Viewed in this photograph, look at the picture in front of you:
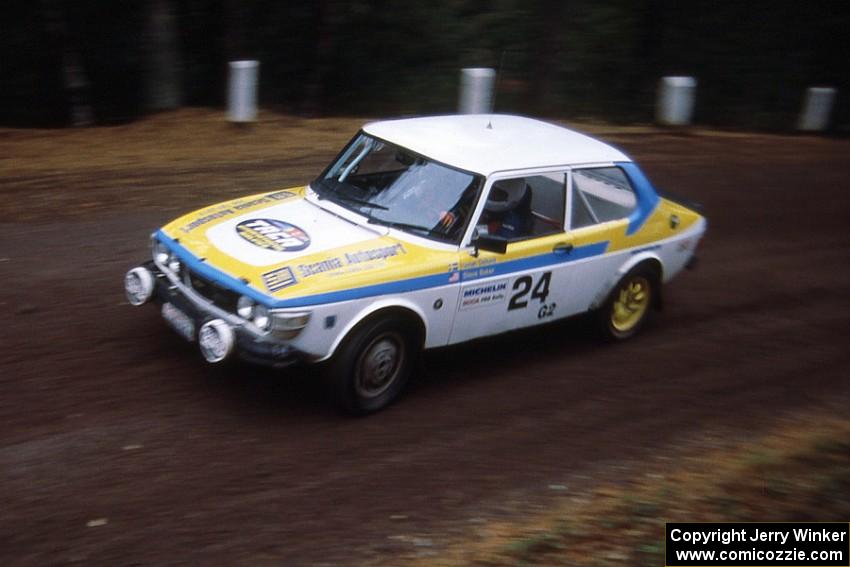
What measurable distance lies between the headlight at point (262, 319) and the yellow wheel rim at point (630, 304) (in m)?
3.33

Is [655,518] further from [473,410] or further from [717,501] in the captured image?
[473,410]

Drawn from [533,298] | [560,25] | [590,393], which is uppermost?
[560,25]

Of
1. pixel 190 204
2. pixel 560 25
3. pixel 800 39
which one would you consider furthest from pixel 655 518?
pixel 800 39

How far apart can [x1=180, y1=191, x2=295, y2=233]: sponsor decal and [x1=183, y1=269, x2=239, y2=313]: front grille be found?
50 cm

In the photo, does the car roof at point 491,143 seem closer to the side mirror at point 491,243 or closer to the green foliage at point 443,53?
the side mirror at point 491,243

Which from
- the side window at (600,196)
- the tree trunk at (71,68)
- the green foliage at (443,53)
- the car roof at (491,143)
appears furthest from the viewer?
the green foliage at (443,53)

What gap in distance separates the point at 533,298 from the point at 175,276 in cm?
262

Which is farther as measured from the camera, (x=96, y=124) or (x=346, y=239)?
(x=96, y=124)

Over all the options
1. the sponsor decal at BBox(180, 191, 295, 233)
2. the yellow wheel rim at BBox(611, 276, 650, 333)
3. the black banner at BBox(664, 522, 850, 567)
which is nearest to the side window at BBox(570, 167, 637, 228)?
the yellow wheel rim at BBox(611, 276, 650, 333)

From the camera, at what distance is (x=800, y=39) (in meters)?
20.1

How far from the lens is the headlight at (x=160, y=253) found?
660 cm

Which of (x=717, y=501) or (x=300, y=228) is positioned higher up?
(x=300, y=228)

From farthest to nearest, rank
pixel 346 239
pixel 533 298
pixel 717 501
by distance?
pixel 533 298 < pixel 346 239 < pixel 717 501

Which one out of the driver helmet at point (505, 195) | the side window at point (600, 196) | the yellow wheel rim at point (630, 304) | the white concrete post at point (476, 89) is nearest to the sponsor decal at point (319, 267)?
the driver helmet at point (505, 195)
